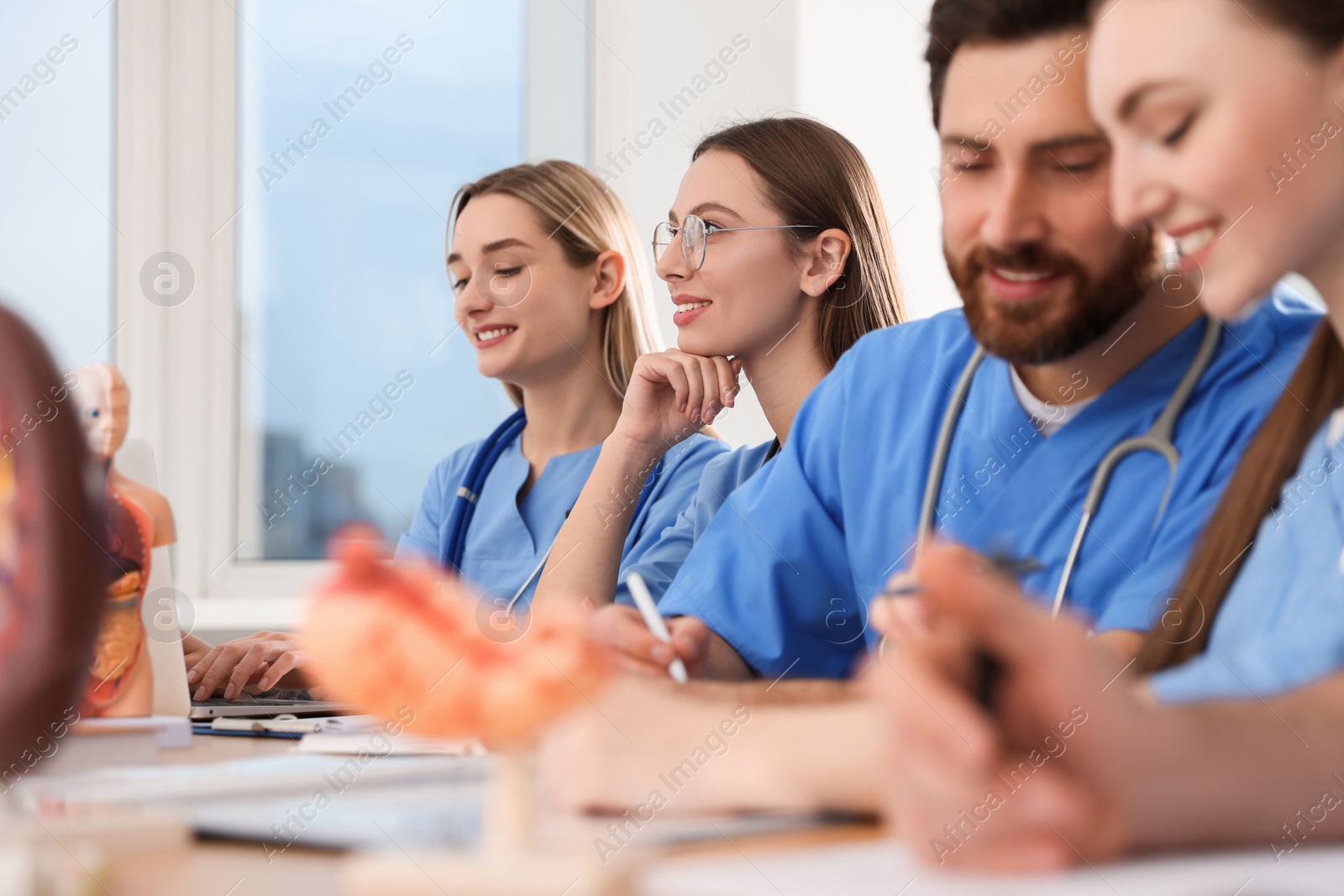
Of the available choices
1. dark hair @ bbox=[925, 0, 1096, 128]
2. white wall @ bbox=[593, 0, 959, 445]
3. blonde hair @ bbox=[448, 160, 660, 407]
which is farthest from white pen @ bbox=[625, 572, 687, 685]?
white wall @ bbox=[593, 0, 959, 445]

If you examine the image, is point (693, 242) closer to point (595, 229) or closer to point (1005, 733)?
point (595, 229)

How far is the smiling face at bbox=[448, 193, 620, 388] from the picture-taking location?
2.11 m

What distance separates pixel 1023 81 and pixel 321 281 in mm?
2310

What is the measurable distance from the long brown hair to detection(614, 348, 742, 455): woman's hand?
3.42 feet

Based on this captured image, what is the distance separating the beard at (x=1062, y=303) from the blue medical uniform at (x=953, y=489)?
6cm

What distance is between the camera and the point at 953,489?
1.15 metres

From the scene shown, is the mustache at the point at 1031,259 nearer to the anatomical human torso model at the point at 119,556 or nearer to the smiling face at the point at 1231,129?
the smiling face at the point at 1231,129

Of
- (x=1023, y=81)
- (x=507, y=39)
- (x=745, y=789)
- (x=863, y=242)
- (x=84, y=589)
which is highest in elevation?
(x=507, y=39)

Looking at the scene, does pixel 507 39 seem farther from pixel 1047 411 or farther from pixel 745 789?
pixel 745 789

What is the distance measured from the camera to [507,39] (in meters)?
3.27

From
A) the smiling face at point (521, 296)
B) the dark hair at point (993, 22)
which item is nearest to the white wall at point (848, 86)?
the smiling face at point (521, 296)

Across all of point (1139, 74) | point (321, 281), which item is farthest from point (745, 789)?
point (321, 281)

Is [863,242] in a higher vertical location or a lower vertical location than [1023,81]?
lower

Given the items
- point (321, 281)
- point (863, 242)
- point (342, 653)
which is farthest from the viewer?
point (321, 281)
